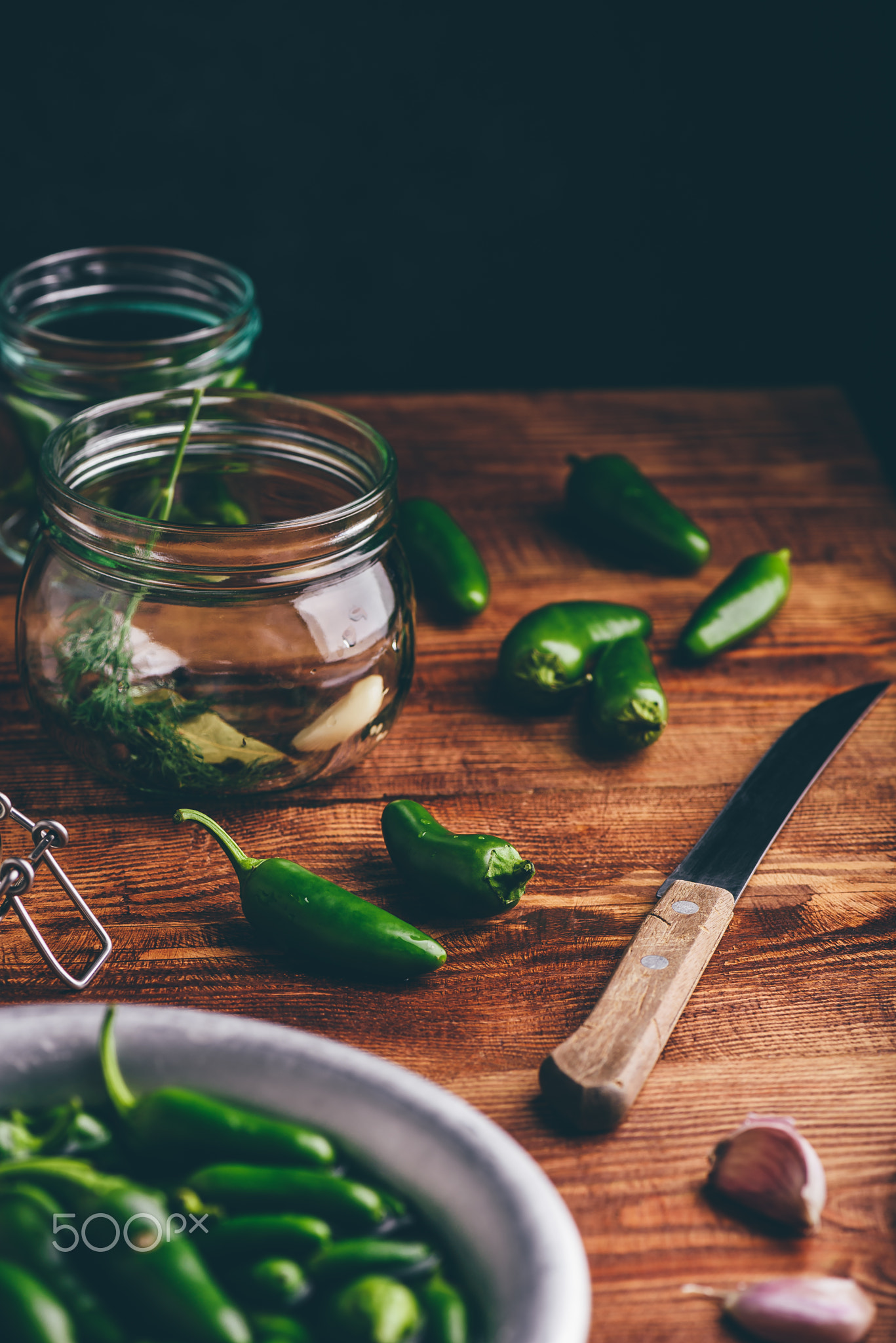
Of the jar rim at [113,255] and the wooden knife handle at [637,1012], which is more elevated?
the jar rim at [113,255]

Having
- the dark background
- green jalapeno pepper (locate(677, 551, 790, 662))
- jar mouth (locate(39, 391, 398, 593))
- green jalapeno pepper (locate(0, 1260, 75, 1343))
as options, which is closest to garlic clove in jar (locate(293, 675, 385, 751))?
jar mouth (locate(39, 391, 398, 593))

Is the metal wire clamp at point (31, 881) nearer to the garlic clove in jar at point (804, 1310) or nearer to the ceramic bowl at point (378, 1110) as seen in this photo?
the ceramic bowl at point (378, 1110)

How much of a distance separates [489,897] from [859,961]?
32 centimetres

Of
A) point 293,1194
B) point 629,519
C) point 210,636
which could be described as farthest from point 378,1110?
point 629,519

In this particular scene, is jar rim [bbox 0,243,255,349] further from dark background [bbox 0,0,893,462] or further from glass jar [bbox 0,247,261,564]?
dark background [bbox 0,0,893,462]

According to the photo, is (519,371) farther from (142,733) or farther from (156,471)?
(142,733)

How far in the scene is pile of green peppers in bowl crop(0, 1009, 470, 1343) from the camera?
0.65 metres

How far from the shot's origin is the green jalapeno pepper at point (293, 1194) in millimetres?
721

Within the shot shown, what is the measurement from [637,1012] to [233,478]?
726 mm

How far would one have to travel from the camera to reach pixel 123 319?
1.74 metres

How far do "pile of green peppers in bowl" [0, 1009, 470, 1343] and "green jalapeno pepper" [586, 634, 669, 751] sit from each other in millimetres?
618

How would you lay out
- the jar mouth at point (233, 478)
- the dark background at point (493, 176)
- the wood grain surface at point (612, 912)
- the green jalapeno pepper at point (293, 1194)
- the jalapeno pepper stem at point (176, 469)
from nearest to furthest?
the green jalapeno pepper at point (293, 1194), the wood grain surface at point (612, 912), the jar mouth at point (233, 478), the jalapeno pepper stem at point (176, 469), the dark background at point (493, 176)

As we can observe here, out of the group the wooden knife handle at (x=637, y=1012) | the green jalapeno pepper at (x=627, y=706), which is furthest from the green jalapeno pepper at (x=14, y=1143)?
the green jalapeno pepper at (x=627, y=706)

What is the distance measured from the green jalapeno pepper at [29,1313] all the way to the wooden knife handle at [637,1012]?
14.4 inches
